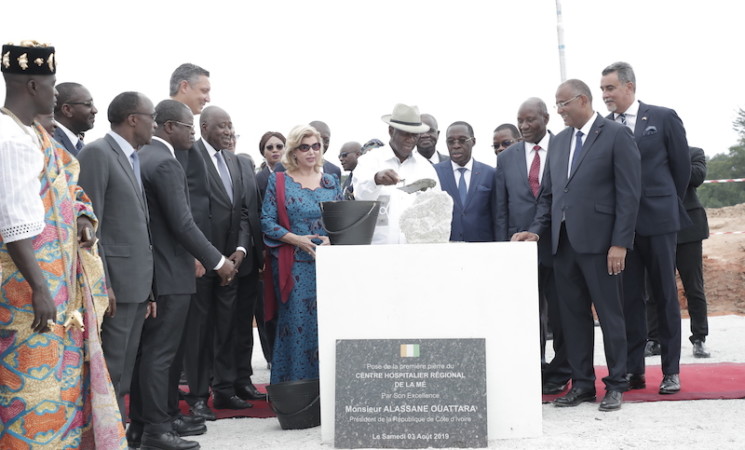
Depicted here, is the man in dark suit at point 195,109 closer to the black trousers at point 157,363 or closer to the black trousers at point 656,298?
the black trousers at point 157,363

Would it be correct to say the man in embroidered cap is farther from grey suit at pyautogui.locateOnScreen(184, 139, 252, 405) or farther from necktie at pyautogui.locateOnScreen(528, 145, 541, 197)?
necktie at pyautogui.locateOnScreen(528, 145, 541, 197)

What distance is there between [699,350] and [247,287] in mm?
4247

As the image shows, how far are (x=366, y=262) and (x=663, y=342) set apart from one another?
8.40 ft

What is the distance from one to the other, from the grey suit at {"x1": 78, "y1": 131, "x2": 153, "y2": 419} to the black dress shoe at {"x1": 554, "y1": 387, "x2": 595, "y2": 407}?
115 inches

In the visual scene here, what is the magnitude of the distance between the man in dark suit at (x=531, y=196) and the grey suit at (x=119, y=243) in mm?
3099

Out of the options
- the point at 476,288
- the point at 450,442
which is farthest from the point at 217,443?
the point at 476,288

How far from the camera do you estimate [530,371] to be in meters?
4.76

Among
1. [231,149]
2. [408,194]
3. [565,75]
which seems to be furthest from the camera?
[565,75]

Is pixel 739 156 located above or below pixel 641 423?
above

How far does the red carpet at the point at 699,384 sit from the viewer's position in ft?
18.8

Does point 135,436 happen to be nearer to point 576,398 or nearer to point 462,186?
point 576,398

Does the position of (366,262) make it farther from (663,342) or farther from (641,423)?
(663,342)

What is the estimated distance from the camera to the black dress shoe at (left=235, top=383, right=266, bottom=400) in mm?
6666

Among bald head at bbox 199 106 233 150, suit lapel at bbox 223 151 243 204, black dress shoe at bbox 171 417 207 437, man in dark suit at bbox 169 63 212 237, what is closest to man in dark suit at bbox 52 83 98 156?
man in dark suit at bbox 169 63 212 237
